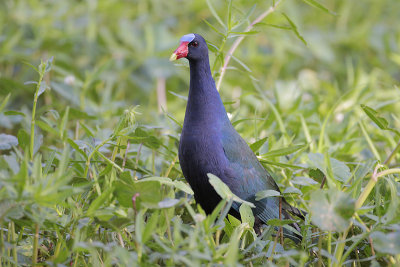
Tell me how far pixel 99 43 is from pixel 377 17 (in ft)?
8.54

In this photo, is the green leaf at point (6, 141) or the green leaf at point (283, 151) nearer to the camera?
the green leaf at point (6, 141)

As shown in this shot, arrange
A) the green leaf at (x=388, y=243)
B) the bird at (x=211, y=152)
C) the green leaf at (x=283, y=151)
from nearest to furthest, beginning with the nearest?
the green leaf at (x=388, y=243)
the bird at (x=211, y=152)
the green leaf at (x=283, y=151)

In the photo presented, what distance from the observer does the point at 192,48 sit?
6.69 ft

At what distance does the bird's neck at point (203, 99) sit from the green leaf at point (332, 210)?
0.64m

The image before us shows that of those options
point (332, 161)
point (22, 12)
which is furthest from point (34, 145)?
point (22, 12)

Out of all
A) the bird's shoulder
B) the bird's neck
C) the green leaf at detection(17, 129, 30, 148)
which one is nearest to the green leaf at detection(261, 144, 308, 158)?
the bird's shoulder

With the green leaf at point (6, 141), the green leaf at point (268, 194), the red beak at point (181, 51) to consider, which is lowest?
the green leaf at point (268, 194)

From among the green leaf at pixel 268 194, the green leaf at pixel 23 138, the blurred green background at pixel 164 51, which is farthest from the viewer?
Answer: the blurred green background at pixel 164 51

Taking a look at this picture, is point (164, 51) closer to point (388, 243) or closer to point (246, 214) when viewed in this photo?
point (246, 214)

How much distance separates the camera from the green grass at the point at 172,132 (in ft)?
4.86

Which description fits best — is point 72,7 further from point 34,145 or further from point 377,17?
point 377,17

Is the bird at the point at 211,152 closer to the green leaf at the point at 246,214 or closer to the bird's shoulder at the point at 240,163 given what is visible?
the bird's shoulder at the point at 240,163

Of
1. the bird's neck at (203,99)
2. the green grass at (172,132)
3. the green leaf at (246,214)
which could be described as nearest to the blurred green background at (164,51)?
the green grass at (172,132)

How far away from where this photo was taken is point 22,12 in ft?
12.2
